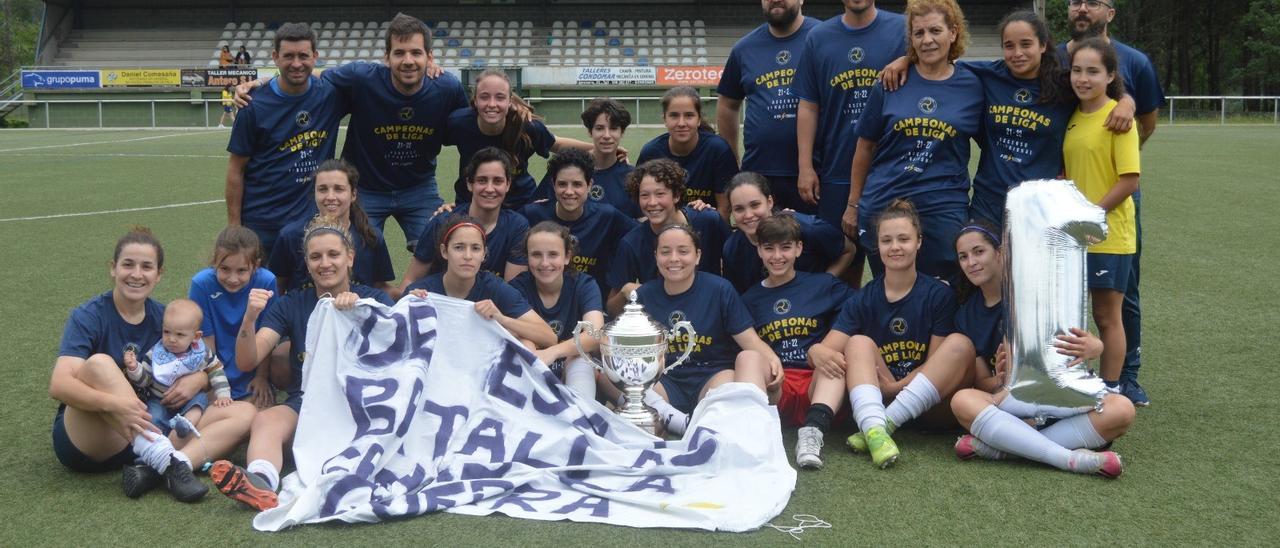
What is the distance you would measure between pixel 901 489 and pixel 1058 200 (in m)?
1.11

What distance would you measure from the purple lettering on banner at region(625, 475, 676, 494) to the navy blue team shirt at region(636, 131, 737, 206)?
2.28 metres

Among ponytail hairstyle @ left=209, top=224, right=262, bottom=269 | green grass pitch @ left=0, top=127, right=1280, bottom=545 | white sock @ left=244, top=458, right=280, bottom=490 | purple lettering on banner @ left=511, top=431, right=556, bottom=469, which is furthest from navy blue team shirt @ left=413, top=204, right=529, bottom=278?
green grass pitch @ left=0, top=127, right=1280, bottom=545

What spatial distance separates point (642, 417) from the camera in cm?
405

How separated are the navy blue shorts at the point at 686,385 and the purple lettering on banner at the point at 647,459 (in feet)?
2.05

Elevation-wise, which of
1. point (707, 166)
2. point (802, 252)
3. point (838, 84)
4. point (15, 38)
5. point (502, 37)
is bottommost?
point (802, 252)

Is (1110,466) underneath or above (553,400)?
underneath

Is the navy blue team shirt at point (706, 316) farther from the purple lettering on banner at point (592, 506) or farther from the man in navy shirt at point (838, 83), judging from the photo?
the purple lettering on banner at point (592, 506)

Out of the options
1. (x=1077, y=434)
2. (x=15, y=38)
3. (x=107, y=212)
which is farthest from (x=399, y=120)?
(x=15, y=38)

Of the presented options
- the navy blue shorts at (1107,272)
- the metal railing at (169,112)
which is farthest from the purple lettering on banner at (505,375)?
the metal railing at (169,112)

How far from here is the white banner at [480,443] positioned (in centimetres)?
336

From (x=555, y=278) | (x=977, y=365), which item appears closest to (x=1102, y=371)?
(x=977, y=365)

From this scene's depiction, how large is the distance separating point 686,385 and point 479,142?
201 centimetres

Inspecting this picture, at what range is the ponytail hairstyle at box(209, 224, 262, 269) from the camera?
168 inches

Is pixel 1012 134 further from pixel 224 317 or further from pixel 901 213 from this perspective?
pixel 224 317
